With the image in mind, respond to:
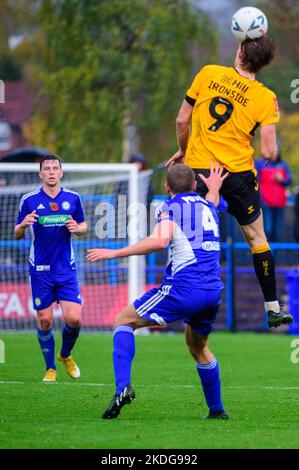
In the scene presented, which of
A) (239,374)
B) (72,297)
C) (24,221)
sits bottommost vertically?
(239,374)

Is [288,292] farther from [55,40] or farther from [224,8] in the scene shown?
[224,8]

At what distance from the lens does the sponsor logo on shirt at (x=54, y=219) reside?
38.4ft

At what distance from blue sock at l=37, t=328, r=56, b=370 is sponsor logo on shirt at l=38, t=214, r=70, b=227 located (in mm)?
1162

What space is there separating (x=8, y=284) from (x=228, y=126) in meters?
9.12

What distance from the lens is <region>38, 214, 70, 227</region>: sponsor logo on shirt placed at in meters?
11.7

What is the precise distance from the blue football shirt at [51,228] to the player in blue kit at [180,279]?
134 inches

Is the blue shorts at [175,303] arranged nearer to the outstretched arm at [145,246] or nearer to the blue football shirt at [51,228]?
the outstretched arm at [145,246]

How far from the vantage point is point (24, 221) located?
11.1 m

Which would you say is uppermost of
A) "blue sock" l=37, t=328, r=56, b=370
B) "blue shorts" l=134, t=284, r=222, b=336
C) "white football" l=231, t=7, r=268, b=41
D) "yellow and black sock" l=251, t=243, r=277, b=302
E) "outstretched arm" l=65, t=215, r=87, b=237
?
"white football" l=231, t=7, r=268, b=41

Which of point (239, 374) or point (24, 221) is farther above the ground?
point (24, 221)

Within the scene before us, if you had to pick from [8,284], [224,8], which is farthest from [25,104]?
[8,284]

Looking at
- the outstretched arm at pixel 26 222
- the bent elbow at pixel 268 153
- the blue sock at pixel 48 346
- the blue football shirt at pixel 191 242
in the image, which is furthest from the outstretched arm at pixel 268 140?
the blue sock at pixel 48 346

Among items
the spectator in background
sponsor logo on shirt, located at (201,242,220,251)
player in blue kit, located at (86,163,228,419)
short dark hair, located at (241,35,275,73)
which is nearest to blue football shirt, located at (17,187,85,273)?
short dark hair, located at (241,35,275,73)

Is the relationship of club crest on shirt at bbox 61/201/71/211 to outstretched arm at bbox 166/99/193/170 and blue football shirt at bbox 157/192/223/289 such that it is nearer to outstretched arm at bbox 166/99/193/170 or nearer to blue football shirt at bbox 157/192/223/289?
outstretched arm at bbox 166/99/193/170
